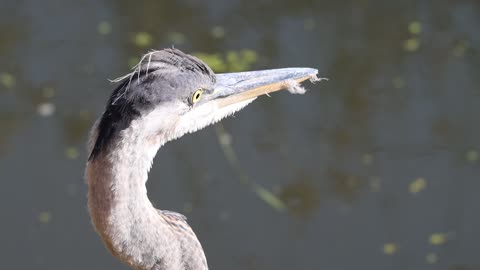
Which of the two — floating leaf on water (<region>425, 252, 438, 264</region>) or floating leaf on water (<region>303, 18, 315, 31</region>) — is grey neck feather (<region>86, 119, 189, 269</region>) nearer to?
floating leaf on water (<region>425, 252, 438, 264</region>)

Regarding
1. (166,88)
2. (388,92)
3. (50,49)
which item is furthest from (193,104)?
(50,49)

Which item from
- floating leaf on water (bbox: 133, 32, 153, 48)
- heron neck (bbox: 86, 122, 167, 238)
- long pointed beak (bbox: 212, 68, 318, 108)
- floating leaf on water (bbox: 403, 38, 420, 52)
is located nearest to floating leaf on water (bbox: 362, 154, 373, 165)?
floating leaf on water (bbox: 403, 38, 420, 52)

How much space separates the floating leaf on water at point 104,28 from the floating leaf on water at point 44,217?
1.87 metres

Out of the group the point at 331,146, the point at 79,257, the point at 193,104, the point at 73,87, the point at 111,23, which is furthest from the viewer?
the point at 111,23

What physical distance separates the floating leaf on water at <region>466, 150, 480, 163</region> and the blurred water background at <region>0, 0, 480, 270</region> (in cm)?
3

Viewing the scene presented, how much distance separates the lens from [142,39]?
7.60m

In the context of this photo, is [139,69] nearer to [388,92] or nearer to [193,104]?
[193,104]

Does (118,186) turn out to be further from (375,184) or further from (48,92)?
(48,92)

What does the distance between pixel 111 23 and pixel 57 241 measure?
2.24 metres

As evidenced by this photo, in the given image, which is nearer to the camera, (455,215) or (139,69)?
(139,69)

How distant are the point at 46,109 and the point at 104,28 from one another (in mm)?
1009

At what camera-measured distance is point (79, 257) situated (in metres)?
6.24

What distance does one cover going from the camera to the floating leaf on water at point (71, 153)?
676cm

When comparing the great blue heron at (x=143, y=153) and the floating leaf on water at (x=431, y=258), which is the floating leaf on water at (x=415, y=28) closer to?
the floating leaf on water at (x=431, y=258)
